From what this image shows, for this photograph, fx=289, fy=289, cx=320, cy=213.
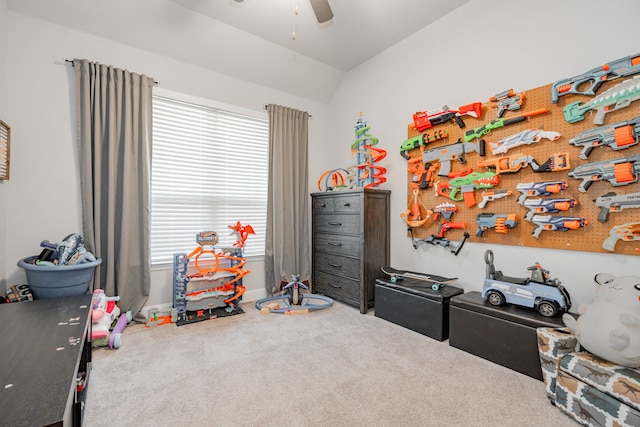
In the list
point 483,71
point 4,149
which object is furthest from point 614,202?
point 4,149

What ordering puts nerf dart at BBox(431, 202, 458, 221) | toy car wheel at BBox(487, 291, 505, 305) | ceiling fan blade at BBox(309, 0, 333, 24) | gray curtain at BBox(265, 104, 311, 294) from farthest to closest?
gray curtain at BBox(265, 104, 311, 294)
nerf dart at BBox(431, 202, 458, 221)
toy car wheel at BBox(487, 291, 505, 305)
ceiling fan blade at BBox(309, 0, 333, 24)

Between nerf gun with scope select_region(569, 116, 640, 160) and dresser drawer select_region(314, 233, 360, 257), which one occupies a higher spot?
nerf gun with scope select_region(569, 116, 640, 160)

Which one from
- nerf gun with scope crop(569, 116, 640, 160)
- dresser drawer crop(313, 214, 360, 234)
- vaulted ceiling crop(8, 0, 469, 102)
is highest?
vaulted ceiling crop(8, 0, 469, 102)

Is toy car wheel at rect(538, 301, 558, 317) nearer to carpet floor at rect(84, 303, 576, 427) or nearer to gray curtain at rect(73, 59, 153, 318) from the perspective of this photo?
carpet floor at rect(84, 303, 576, 427)

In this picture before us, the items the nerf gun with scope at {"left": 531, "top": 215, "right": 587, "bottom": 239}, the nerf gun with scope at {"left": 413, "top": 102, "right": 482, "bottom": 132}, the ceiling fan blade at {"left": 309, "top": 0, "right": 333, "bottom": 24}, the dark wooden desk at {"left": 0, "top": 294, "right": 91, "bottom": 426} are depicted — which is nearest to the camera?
the dark wooden desk at {"left": 0, "top": 294, "right": 91, "bottom": 426}

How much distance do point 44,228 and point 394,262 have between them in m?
3.17

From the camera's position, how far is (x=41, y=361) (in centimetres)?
100

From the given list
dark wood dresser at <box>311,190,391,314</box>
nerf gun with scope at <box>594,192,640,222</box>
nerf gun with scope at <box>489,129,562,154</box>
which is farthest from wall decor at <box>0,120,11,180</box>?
nerf gun with scope at <box>594,192,640,222</box>

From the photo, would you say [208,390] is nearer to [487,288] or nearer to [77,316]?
[77,316]

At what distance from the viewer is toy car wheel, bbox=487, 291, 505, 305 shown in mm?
1989

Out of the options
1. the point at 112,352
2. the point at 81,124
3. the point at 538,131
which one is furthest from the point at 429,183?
the point at 81,124

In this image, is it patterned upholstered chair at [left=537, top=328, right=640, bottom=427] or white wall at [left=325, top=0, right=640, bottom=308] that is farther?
white wall at [left=325, top=0, right=640, bottom=308]

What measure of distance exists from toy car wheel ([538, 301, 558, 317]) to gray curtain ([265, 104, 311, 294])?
2427mm

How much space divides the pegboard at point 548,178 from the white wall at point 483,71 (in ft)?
0.26
